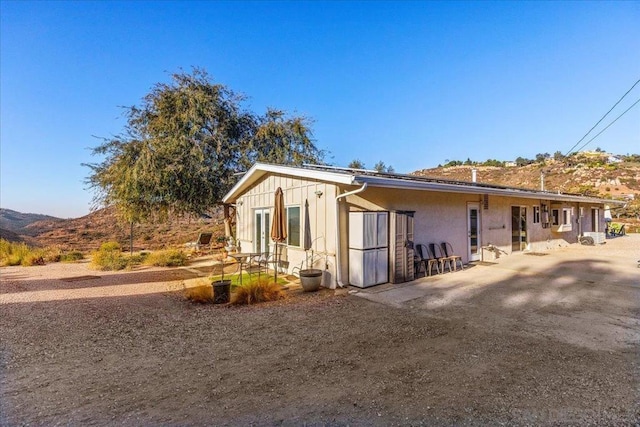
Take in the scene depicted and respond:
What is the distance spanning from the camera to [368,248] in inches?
283

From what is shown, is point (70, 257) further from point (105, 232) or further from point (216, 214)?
point (105, 232)

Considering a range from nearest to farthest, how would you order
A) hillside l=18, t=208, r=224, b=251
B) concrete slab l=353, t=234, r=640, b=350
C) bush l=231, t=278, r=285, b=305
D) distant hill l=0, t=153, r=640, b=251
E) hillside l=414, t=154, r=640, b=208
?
concrete slab l=353, t=234, r=640, b=350 → bush l=231, t=278, r=285, b=305 → hillside l=18, t=208, r=224, b=251 → distant hill l=0, t=153, r=640, b=251 → hillside l=414, t=154, r=640, b=208

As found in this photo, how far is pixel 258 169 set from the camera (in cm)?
976

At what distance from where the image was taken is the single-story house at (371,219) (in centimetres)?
730

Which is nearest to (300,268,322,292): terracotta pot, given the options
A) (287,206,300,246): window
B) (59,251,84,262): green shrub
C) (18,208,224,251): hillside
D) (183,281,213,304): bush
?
(287,206,300,246): window

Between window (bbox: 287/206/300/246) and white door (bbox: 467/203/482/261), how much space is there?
5.76 metres

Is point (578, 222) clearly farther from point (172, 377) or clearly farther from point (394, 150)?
point (172, 377)

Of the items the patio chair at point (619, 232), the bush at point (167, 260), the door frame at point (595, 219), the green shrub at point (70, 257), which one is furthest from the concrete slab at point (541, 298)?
the patio chair at point (619, 232)

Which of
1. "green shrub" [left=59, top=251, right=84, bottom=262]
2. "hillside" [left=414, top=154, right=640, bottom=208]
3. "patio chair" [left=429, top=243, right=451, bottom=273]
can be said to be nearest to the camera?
"patio chair" [left=429, top=243, right=451, bottom=273]

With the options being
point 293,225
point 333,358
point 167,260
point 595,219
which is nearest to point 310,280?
point 293,225

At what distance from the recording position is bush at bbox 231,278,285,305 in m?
6.47

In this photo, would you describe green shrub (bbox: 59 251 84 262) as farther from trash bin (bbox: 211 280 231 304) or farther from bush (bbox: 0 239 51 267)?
trash bin (bbox: 211 280 231 304)

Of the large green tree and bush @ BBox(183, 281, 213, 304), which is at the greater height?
the large green tree

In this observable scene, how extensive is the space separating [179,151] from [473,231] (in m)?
12.3
